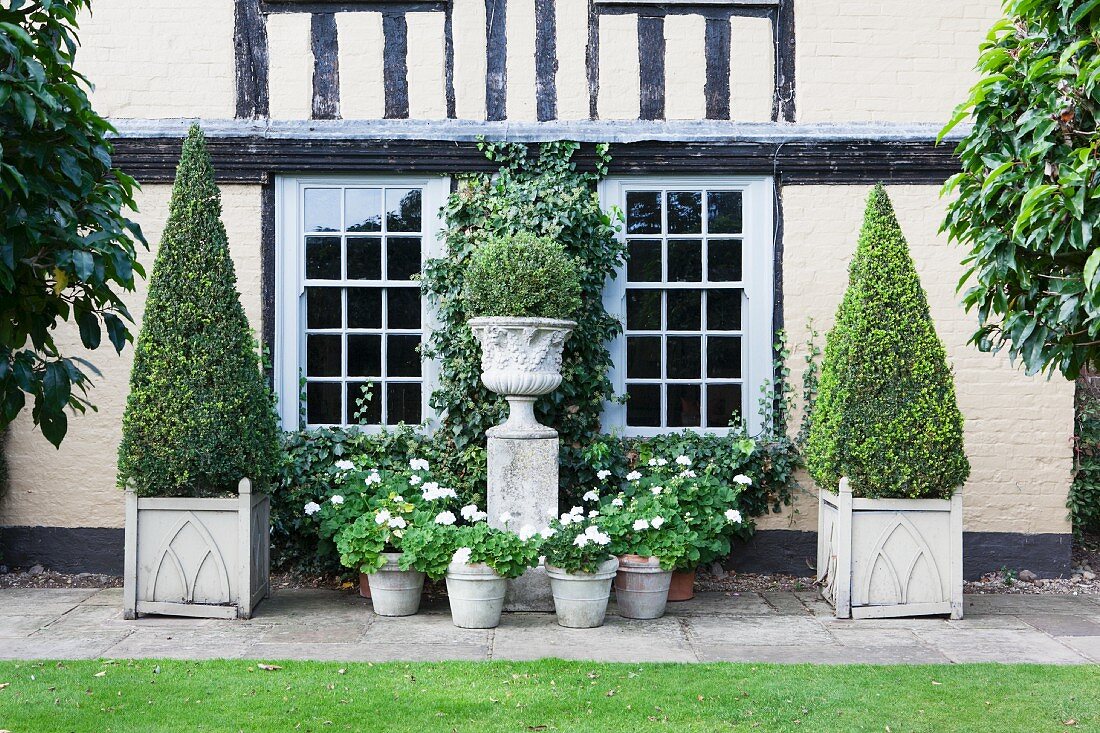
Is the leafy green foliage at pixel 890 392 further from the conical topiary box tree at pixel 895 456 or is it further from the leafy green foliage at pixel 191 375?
the leafy green foliage at pixel 191 375

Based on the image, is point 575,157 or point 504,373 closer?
point 504,373

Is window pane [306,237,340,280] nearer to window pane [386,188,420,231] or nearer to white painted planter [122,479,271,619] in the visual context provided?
window pane [386,188,420,231]

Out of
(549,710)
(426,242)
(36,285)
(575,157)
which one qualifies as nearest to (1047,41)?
(549,710)

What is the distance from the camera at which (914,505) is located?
5.38 meters

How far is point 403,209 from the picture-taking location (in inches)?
265

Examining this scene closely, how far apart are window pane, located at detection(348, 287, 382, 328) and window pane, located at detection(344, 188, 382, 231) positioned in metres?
0.43

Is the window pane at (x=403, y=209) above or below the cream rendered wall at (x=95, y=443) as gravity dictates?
above

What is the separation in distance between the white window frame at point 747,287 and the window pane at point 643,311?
62 millimetres

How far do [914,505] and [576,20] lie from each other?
3800mm

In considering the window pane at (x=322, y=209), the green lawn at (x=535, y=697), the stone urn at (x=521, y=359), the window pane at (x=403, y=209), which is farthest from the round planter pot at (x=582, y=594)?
the window pane at (x=322, y=209)

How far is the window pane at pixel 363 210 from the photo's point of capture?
6719 mm

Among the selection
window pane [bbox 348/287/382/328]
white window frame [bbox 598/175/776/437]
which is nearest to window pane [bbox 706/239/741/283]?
white window frame [bbox 598/175/776/437]

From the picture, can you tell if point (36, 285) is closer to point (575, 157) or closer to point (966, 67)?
point (575, 157)

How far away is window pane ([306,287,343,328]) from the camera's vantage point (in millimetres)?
6715
